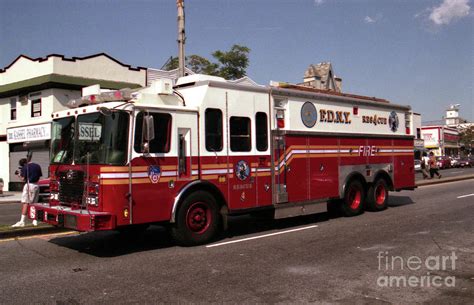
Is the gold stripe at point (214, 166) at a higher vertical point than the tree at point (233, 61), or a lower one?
lower

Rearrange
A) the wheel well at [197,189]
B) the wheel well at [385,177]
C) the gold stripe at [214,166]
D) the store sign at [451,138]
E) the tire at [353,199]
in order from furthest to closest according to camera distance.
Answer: the store sign at [451,138], the wheel well at [385,177], the tire at [353,199], the gold stripe at [214,166], the wheel well at [197,189]

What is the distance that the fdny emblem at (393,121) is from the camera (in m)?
13.4

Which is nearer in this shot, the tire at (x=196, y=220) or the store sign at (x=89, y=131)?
the store sign at (x=89, y=131)

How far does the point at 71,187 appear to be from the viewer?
26.3 feet

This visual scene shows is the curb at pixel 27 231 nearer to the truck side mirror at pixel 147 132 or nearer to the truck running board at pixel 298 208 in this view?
the truck side mirror at pixel 147 132

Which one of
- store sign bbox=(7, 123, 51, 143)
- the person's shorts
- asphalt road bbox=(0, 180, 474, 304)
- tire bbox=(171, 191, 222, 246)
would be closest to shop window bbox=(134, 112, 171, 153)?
tire bbox=(171, 191, 222, 246)

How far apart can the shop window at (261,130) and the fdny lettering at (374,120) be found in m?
3.85

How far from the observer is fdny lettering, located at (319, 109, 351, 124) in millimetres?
11024

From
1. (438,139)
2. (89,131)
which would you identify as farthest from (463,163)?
(89,131)

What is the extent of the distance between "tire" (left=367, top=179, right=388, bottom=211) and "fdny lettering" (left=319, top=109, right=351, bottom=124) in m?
2.15

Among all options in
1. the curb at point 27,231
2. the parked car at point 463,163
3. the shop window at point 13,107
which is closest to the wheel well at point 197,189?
the curb at point 27,231

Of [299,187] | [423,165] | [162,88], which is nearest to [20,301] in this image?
[162,88]

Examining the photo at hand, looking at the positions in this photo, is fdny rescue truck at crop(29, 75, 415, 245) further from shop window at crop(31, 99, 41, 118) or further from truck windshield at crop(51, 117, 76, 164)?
shop window at crop(31, 99, 41, 118)

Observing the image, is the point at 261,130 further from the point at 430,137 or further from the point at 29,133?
the point at 430,137
